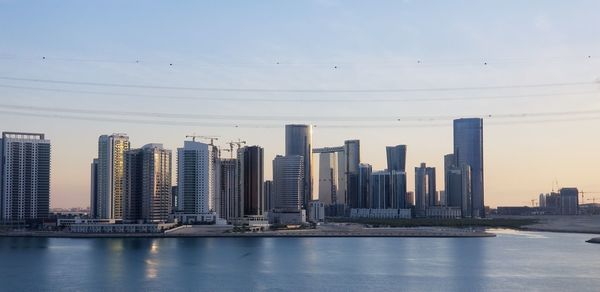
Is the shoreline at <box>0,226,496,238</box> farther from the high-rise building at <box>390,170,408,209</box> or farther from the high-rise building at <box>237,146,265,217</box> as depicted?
the high-rise building at <box>390,170,408,209</box>

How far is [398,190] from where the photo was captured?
143500mm

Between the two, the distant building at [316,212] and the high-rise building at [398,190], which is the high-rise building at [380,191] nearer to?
the high-rise building at [398,190]

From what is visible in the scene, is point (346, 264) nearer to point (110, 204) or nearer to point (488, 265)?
point (488, 265)

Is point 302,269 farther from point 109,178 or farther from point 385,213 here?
point 385,213

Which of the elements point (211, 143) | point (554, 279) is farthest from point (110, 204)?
point (554, 279)

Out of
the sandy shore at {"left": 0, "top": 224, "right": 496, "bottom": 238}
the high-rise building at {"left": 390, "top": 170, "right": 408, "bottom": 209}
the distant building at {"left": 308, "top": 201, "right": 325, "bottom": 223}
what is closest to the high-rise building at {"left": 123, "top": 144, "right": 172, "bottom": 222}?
the sandy shore at {"left": 0, "top": 224, "right": 496, "bottom": 238}

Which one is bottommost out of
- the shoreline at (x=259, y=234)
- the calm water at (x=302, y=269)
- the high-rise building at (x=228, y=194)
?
the shoreline at (x=259, y=234)

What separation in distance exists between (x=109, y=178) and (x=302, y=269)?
57.5 meters

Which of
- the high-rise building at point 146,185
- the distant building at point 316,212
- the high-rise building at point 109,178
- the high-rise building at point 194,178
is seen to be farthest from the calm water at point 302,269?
the distant building at point 316,212

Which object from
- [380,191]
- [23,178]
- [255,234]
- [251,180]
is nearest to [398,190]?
[380,191]

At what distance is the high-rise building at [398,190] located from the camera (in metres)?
143

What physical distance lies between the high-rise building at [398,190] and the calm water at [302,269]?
269 feet

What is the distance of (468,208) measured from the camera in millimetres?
151250

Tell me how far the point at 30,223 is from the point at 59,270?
55.3 m
